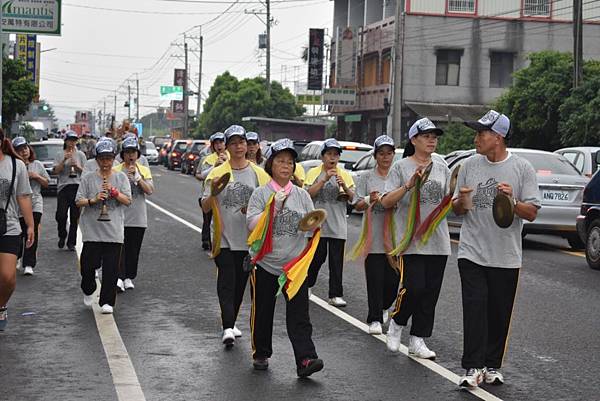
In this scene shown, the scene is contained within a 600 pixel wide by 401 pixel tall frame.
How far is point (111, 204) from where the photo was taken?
37.3 feet

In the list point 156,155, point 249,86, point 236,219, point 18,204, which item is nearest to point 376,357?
point 236,219

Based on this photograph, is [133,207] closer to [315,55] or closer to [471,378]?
[471,378]

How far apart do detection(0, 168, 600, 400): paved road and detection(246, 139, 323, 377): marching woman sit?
264 millimetres

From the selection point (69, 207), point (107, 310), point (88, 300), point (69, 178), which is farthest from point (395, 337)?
point (69, 207)

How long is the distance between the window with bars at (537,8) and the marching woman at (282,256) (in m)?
49.1

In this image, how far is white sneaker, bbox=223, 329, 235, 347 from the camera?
9.34 meters

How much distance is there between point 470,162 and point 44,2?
94.6 feet

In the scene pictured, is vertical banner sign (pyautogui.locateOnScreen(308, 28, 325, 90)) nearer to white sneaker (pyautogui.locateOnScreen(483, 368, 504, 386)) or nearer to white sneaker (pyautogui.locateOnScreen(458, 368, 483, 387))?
white sneaker (pyautogui.locateOnScreen(483, 368, 504, 386))

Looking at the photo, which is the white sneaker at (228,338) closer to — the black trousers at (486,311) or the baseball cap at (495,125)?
the black trousers at (486,311)

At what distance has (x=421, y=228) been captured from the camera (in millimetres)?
8789

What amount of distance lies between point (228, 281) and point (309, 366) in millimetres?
1589

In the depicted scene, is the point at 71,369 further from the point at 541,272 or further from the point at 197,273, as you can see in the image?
the point at 541,272

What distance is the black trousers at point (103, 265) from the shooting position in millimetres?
11172

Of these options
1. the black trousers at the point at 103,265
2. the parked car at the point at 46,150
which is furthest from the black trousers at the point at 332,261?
the parked car at the point at 46,150
